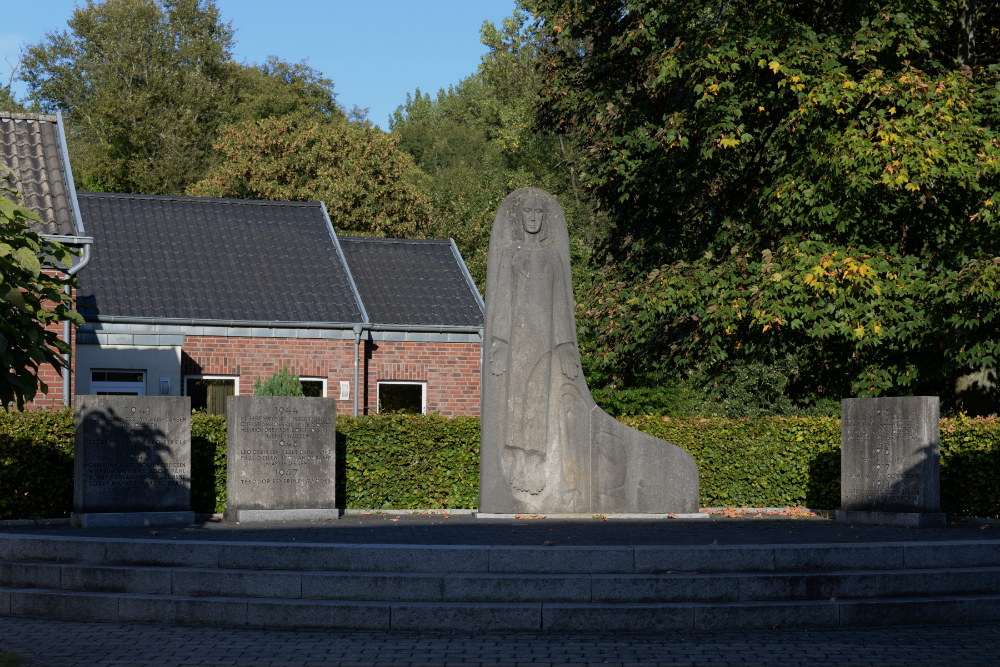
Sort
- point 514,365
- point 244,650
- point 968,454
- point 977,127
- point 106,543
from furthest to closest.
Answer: point 977,127, point 968,454, point 514,365, point 106,543, point 244,650

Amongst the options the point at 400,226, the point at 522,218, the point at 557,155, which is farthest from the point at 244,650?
the point at 557,155

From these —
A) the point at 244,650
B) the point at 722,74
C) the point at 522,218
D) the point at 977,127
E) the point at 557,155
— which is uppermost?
the point at 557,155

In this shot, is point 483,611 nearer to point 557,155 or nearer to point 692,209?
point 692,209

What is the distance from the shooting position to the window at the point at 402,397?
25.3m

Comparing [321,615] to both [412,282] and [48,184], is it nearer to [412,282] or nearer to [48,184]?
[48,184]

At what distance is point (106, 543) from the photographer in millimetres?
10086

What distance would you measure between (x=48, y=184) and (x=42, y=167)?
2.02 ft

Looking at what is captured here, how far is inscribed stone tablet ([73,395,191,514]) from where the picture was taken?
13352 mm

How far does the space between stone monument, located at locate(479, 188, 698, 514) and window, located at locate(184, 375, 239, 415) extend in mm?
11350

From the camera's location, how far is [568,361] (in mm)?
13289

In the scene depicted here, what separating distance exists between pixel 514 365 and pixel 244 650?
587 centimetres

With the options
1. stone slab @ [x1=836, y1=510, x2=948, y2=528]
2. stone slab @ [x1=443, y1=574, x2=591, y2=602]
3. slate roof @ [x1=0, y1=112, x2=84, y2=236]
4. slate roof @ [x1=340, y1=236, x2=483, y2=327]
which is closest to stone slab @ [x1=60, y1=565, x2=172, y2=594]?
stone slab @ [x1=443, y1=574, x2=591, y2=602]

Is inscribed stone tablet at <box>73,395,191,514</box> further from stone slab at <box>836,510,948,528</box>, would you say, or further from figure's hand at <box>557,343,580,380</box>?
stone slab at <box>836,510,948,528</box>

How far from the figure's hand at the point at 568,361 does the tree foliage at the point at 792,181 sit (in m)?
5.26
